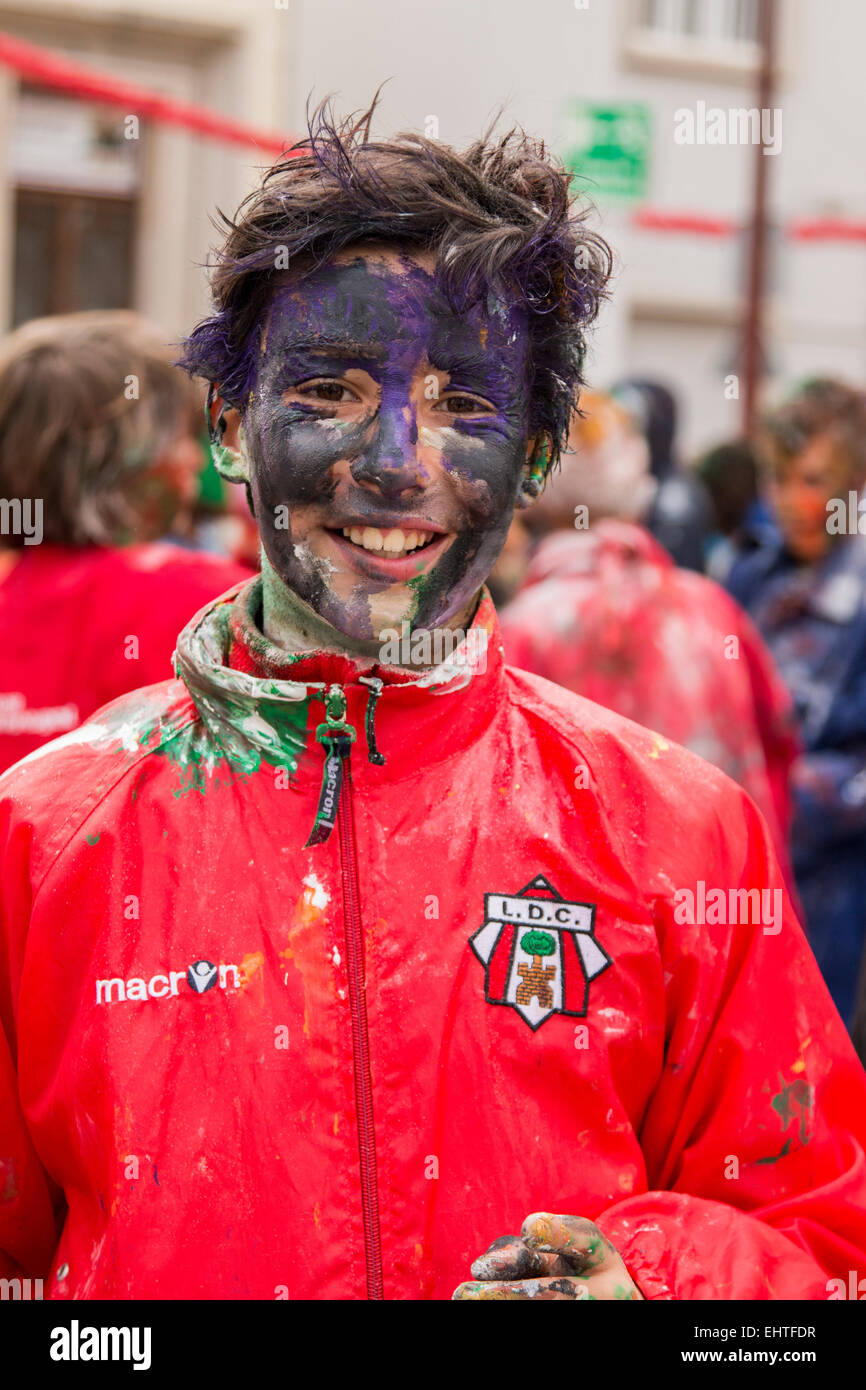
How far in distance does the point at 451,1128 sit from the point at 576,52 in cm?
1073

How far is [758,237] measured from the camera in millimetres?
11383

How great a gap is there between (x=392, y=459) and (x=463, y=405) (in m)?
0.12

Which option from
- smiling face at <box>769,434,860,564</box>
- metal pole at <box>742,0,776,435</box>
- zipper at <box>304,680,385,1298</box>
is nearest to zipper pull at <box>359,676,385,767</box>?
zipper at <box>304,680,385,1298</box>

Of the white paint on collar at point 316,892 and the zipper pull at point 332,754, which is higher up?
the zipper pull at point 332,754

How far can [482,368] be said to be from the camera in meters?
1.75

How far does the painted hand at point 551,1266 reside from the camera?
4.92ft

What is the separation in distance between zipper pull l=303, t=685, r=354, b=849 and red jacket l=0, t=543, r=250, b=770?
141 centimetres

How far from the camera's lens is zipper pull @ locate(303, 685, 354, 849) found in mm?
1712

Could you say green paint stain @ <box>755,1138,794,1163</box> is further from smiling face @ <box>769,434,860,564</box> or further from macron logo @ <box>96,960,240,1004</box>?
smiling face @ <box>769,434,860,564</box>

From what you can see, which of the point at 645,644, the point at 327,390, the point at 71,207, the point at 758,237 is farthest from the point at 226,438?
the point at 71,207

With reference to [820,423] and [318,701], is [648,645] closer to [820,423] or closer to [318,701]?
[820,423]

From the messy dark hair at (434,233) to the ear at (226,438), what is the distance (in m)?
0.02

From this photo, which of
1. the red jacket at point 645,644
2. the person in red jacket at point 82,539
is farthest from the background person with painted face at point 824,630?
the person in red jacket at point 82,539
